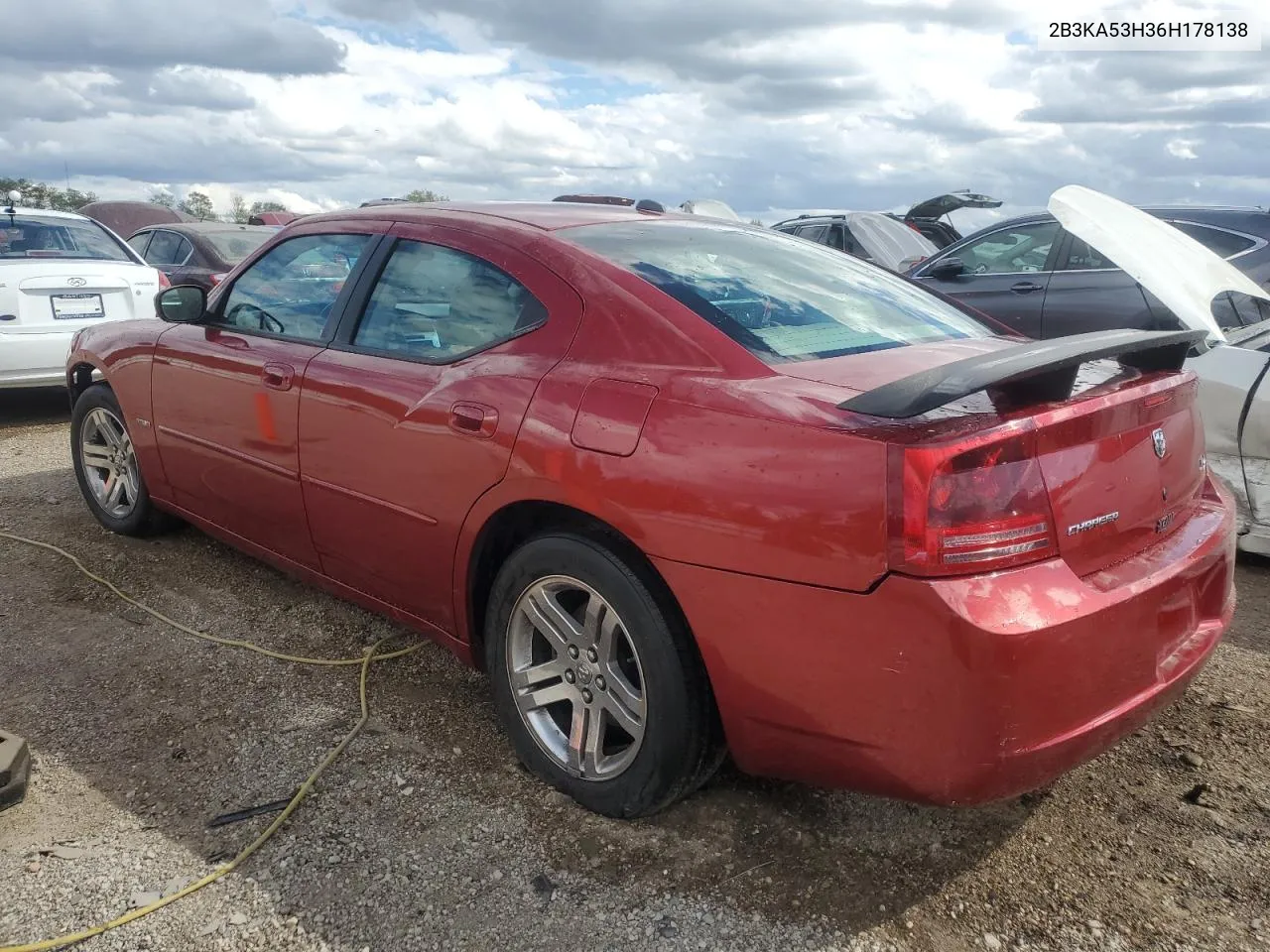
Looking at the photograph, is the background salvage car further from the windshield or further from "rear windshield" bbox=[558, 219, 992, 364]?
"rear windshield" bbox=[558, 219, 992, 364]

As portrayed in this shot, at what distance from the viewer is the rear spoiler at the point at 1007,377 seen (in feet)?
6.17

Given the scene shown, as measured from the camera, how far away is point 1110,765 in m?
2.75

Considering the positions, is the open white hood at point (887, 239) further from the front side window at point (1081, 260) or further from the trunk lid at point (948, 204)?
the front side window at point (1081, 260)

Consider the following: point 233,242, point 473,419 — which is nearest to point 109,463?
point 473,419

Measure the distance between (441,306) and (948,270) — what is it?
18.3 ft

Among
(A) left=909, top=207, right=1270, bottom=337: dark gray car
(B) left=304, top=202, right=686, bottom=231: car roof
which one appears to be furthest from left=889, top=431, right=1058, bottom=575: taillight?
(A) left=909, top=207, right=1270, bottom=337: dark gray car

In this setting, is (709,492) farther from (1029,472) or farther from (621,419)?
(1029,472)

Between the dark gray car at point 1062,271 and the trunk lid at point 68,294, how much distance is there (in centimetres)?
573

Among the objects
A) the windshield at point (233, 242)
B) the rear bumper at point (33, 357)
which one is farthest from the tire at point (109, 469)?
the windshield at point (233, 242)

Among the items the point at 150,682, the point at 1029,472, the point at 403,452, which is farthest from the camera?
the point at 150,682

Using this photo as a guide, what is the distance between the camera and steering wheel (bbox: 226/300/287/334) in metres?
3.55

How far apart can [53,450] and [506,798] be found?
17.4ft

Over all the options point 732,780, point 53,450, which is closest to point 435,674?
point 732,780

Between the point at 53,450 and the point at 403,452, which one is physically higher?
the point at 403,452
